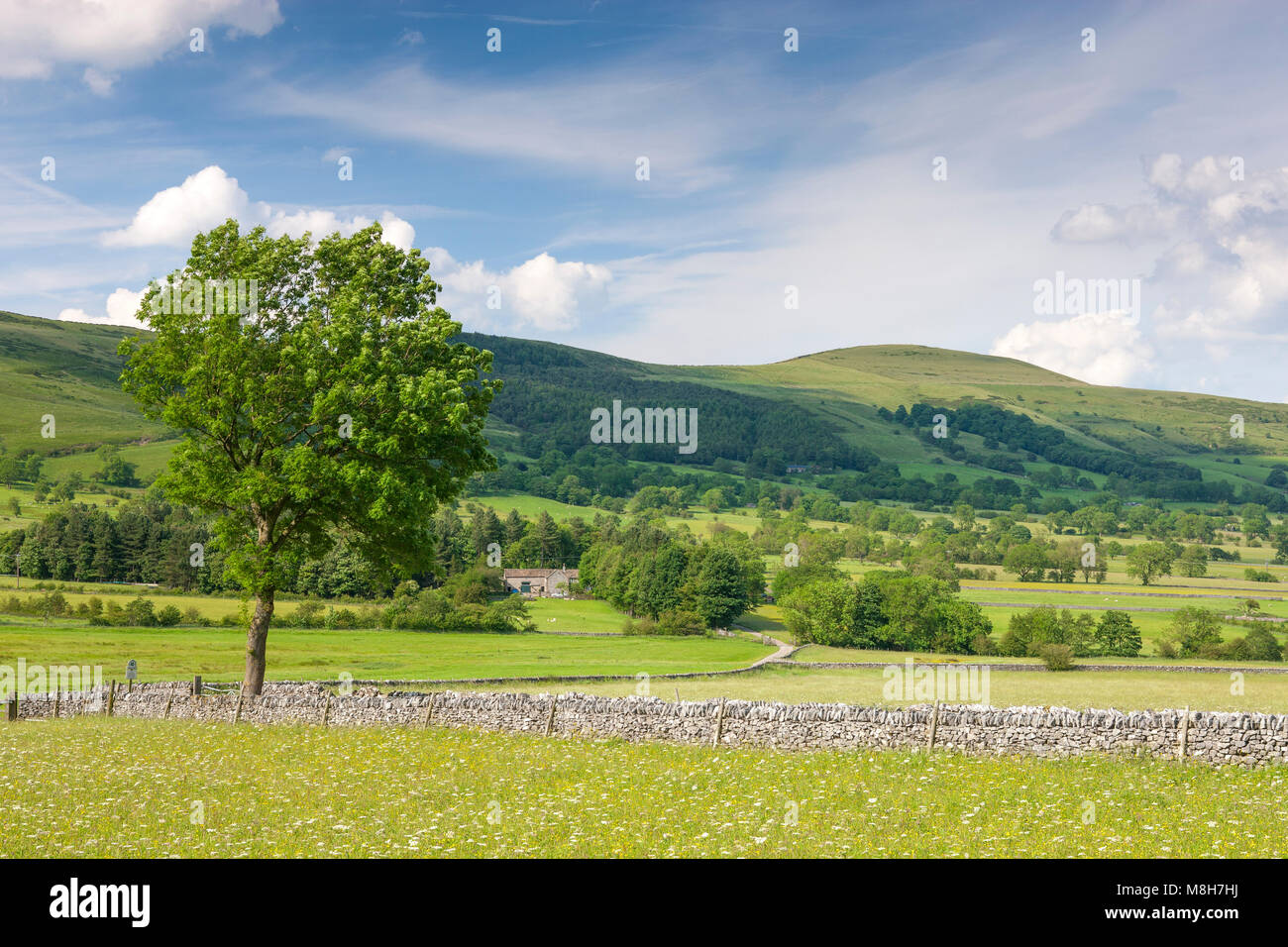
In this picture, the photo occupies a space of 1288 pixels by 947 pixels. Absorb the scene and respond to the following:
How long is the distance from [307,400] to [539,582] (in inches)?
5427

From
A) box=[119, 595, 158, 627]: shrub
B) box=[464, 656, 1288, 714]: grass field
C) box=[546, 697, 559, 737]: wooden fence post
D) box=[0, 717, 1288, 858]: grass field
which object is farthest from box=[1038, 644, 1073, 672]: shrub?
box=[119, 595, 158, 627]: shrub

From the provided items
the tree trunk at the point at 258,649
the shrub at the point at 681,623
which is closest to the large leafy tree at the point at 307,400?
the tree trunk at the point at 258,649

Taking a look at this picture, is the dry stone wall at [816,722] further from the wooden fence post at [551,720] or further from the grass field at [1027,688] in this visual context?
the grass field at [1027,688]

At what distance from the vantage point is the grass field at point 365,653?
74.6m

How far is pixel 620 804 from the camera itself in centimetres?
1742

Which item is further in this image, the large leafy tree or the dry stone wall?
the large leafy tree

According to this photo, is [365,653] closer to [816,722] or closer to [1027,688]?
[1027,688]

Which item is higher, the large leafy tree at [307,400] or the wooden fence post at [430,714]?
the large leafy tree at [307,400]

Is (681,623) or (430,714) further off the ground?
(430,714)

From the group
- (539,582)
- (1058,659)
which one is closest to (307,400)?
(1058,659)

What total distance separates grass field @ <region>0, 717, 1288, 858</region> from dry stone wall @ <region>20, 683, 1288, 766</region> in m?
0.87

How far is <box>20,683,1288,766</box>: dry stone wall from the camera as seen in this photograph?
838 inches

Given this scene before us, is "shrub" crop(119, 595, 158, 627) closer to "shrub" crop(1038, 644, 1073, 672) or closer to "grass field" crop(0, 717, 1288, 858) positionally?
"grass field" crop(0, 717, 1288, 858)

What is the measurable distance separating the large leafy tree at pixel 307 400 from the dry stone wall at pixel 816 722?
6337 millimetres
